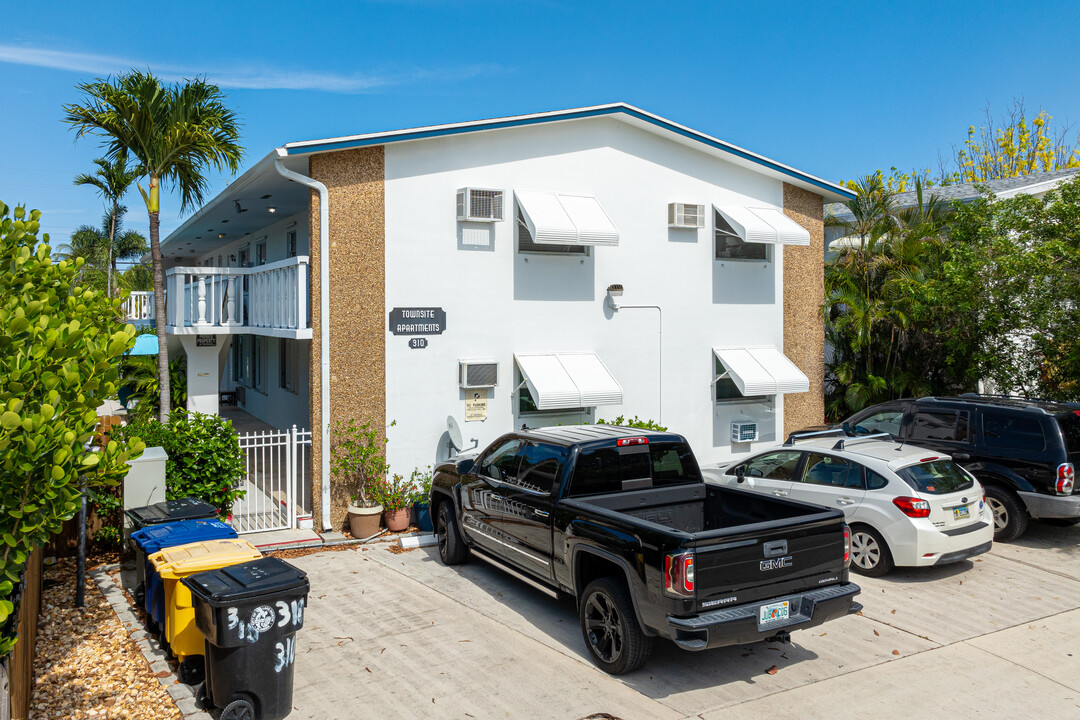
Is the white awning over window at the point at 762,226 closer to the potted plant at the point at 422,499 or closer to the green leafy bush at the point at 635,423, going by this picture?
the green leafy bush at the point at 635,423

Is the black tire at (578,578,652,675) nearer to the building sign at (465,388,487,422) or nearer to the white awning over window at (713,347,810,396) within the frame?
the building sign at (465,388,487,422)

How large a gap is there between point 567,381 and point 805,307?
18.7 feet

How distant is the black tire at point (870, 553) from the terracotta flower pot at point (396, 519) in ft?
19.3

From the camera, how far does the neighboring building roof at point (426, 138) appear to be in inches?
435

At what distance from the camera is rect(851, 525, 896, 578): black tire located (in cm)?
912

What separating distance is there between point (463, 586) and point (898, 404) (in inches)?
278

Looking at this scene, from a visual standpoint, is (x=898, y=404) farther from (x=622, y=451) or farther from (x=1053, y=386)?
(x=622, y=451)

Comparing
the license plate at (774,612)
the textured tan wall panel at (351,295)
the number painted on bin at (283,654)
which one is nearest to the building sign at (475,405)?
the textured tan wall panel at (351,295)

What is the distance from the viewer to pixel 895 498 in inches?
348

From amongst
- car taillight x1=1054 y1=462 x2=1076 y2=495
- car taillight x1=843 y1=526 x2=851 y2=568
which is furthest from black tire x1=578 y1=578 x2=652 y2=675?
car taillight x1=1054 y1=462 x2=1076 y2=495

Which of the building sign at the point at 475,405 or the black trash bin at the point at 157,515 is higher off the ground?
the building sign at the point at 475,405

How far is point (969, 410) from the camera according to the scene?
1093cm

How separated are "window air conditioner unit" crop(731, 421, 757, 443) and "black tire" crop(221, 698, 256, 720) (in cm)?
1018

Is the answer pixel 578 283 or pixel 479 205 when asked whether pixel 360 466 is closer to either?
pixel 479 205
